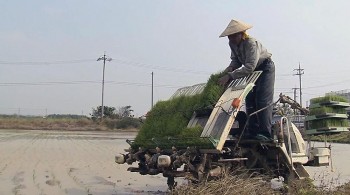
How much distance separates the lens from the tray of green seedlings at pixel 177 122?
6738mm

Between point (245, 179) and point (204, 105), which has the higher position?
point (204, 105)

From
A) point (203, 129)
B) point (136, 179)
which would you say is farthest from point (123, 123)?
point (203, 129)

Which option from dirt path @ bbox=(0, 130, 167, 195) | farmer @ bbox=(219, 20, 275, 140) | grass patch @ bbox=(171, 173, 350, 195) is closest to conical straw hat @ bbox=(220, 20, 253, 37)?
farmer @ bbox=(219, 20, 275, 140)

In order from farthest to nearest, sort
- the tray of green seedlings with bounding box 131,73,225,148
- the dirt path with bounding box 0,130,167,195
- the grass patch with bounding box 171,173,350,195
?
the dirt path with bounding box 0,130,167,195 → the tray of green seedlings with bounding box 131,73,225,148 → the grass patch with bounding box 171,173,350,195

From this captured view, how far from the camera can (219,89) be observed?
7254mm

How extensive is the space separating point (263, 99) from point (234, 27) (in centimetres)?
121

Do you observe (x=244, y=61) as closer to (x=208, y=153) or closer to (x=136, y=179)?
(x=208, y=153)

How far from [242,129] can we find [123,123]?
58.2 meters

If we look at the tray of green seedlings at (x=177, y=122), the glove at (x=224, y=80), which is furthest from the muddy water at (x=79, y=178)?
the glove at (x=224, y=80)

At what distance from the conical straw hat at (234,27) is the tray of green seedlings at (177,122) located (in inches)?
27.2

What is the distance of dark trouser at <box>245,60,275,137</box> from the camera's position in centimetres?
738

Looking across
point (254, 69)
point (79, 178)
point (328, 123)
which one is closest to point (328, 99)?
point (328, 123)

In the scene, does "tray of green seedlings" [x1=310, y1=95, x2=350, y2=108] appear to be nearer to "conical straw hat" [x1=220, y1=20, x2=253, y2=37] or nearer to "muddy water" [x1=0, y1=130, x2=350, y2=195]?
"muddy water" [x1=0, y1=130, x2=350, y2=195]

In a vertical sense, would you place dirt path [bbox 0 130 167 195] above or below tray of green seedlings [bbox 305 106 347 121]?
below
